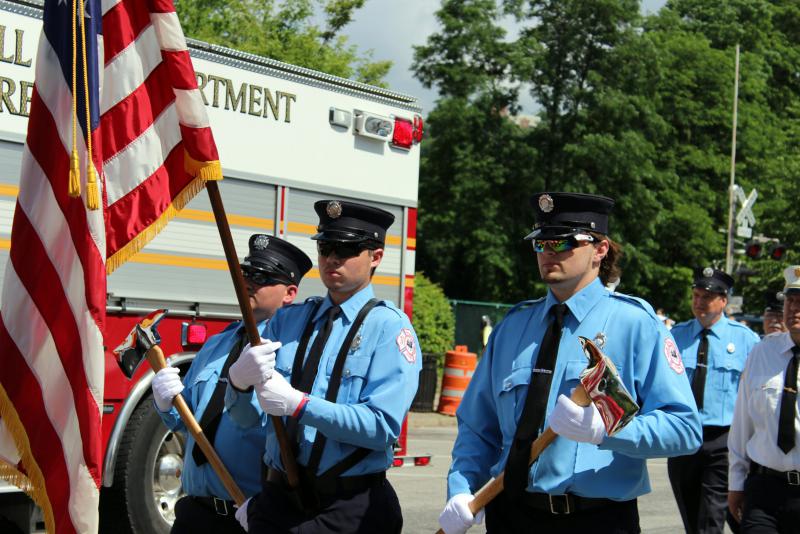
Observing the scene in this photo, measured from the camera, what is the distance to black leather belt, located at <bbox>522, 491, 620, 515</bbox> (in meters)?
3.97

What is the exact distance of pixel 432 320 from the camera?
2488cm

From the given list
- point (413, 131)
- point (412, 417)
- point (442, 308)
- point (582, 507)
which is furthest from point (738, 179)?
point (582, 507)

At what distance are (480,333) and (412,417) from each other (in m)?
13.1

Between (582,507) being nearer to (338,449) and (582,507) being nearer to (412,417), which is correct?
(338,449)

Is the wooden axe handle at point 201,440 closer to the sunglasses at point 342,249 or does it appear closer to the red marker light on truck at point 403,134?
the sunglasses at point 342,249

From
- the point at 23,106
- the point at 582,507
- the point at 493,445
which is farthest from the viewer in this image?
the point at 23,106

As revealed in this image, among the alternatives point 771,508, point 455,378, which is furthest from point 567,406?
point 455,378

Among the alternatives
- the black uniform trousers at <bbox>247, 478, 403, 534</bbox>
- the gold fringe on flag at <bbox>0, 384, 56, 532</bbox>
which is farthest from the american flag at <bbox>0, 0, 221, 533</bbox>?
the black uniform trousers at <bbox>247, 478, 403, 534</bbox>

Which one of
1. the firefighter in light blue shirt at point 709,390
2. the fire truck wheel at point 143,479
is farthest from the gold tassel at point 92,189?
the firefighter in light blue shirt at point 709,390

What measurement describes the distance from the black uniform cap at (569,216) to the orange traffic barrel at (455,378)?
14.5 metres

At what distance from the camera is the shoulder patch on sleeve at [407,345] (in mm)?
4598

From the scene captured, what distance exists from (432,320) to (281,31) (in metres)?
6.82

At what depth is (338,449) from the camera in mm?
4469

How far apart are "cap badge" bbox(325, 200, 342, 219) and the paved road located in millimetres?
4666
